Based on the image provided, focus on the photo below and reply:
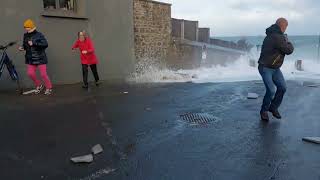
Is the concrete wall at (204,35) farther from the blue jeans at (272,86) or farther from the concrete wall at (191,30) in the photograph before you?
the blue jeans at (272,86)

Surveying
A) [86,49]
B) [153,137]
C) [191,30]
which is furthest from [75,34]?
[191,30]

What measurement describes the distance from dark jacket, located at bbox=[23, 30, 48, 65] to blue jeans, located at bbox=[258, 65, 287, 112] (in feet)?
17.8

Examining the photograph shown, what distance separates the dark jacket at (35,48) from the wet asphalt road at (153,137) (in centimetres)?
95

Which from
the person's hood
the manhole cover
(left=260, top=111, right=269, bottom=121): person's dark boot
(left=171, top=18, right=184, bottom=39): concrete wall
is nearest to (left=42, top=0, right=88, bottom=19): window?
the manhole cover

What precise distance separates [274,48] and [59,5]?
7.13 m

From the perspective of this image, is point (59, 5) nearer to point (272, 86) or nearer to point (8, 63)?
point (8, 63)

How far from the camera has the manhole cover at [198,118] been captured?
7.45m

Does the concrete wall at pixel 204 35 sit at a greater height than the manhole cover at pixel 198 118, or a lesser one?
greater

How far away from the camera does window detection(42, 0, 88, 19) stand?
11282mm

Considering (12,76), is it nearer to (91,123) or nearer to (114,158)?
(91,123)

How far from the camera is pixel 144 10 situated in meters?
14.9

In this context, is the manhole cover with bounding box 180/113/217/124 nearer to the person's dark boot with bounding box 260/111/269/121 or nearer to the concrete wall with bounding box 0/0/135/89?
the person's dark boot with bounding box 260/111/269/121

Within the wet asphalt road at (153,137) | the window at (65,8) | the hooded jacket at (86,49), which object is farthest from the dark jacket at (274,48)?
the window at (65,8)

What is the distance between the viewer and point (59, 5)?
11.7 metres
